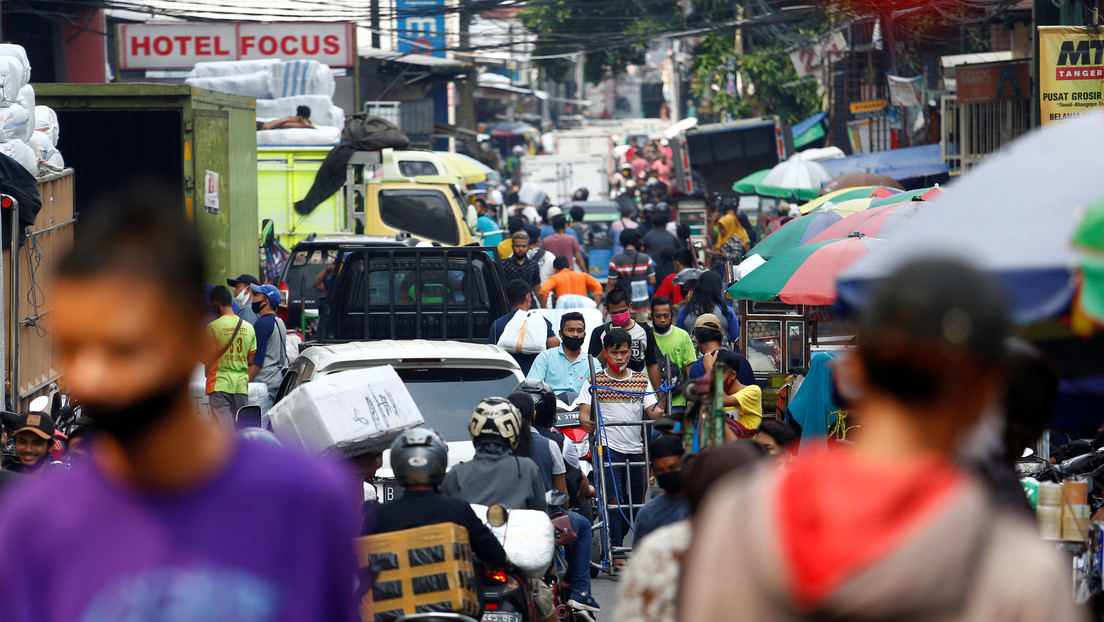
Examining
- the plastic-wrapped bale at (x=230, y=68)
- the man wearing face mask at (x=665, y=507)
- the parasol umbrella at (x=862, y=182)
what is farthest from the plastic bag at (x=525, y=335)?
the plastic-wrapped bale at (x=230, y=68)

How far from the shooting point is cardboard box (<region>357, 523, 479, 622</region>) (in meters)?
5.03

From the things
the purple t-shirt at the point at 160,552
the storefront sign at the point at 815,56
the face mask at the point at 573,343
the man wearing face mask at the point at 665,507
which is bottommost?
the man wearing face mask at the point at 665,507

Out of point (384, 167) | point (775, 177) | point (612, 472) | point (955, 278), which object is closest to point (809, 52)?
point (775, 177)

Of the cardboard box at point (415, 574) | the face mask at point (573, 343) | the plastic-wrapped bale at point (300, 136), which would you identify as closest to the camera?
the cardboard box at point (415, 574)

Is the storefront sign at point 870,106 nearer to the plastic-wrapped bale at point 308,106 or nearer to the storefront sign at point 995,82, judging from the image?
the storefront sign at point 995,82

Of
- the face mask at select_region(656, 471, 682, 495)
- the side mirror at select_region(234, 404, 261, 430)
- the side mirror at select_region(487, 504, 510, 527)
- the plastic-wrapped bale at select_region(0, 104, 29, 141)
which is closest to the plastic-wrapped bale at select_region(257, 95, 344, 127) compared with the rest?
the plastic-wrapped bale at select_region(0, 104, 29, 141)

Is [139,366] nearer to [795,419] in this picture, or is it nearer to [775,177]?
[795,419]

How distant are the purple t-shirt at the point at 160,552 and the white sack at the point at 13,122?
9.30 m

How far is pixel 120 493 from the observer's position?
2043mm

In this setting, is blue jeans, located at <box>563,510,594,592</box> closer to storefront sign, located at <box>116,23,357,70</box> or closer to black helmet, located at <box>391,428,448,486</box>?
black helmet, located at <box>391,428,448,486</box>

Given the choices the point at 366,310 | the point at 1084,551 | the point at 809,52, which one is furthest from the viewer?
the point at 809,52

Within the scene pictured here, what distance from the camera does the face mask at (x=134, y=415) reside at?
197cm

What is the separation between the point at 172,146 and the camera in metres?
→ 15.5

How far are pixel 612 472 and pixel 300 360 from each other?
2.23m
